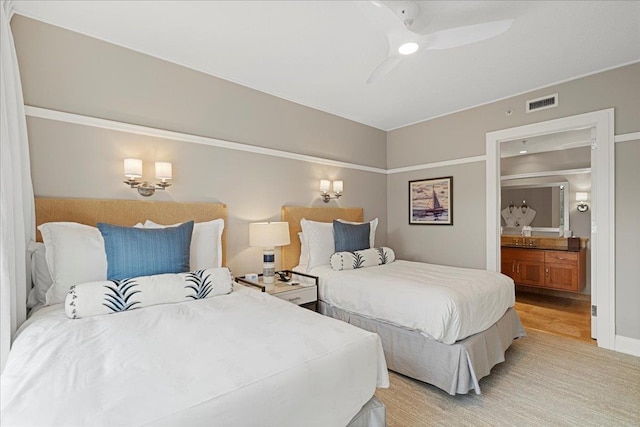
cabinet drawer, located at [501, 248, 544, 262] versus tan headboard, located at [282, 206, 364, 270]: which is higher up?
tan headboard, located at [282, 206, 364, 270]

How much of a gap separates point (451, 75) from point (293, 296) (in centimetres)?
268

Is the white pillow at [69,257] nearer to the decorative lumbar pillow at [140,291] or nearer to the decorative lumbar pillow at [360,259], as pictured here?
the decorative lumbar pillow at [140,291]

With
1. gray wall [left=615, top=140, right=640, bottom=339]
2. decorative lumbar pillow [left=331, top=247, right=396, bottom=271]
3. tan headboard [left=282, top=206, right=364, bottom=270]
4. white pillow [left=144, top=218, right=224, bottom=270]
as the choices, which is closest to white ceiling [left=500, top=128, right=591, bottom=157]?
gray wall [left=615, top=140, right=640, bottom=339]

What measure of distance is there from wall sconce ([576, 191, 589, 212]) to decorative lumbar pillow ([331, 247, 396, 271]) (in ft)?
12.4

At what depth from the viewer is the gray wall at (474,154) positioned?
292 cm

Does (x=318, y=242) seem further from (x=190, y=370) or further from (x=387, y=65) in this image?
(x=190, y=370)

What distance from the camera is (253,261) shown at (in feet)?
11.0

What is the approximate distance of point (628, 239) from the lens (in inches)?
115

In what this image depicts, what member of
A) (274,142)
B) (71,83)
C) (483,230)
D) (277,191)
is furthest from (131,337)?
(483,230)

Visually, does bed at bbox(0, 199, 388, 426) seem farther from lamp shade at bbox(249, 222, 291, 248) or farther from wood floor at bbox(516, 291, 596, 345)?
wood floor at bbox(516, 291, 596, 345)

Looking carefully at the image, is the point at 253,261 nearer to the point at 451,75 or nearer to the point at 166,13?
the point at 166,13

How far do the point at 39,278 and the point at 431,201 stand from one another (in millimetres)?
4224

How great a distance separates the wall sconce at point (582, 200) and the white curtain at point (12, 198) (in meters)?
6.84

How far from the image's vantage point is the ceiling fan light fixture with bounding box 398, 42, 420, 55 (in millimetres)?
2002
